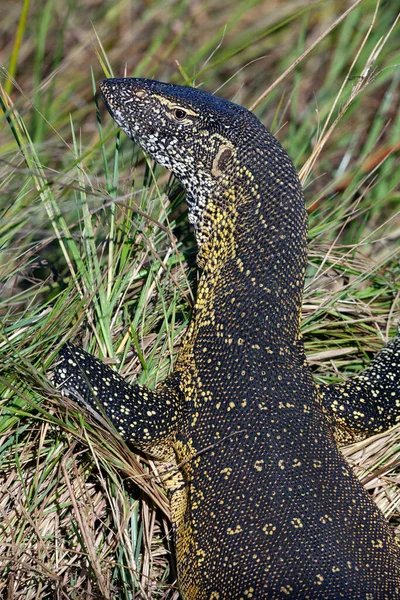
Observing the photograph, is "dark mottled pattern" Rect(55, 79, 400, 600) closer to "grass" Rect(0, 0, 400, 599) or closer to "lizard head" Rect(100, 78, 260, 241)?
"lizard head" Rect(100, 78, 260, 241)

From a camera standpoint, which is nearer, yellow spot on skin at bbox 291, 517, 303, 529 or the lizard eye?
yellow spot on skin at bbox 291, 517, 303, 529

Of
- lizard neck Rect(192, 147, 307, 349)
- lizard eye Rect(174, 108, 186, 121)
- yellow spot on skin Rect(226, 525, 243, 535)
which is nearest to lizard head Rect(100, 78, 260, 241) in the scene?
lizard eye Rect(174, 108, 186, 121)

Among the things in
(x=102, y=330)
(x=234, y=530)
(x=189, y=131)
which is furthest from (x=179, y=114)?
(x=234, y=530)

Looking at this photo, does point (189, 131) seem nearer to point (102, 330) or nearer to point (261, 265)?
point (261, 265)

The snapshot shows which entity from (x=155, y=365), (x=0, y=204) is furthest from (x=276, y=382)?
(x=0, y=204)

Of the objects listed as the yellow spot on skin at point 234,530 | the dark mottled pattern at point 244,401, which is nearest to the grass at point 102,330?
the dark mottled pattern at point 244,401

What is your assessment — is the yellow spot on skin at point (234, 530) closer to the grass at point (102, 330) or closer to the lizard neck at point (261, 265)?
the grass at point (102, 330)

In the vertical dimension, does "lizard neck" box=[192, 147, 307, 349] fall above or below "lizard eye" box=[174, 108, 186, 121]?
below
